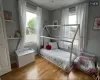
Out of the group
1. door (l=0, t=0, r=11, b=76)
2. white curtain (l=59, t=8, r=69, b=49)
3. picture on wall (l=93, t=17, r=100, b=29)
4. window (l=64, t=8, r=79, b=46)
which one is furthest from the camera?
white curtain (l=59, t=8, r=69, b=49)

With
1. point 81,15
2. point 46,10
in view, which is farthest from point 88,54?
point 46,10

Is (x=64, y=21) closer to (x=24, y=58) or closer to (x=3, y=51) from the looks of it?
(x=24, y=58)

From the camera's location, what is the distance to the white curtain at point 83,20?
8.03ft

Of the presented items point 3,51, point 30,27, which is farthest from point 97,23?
point 3,51

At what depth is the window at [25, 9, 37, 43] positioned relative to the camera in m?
2.86

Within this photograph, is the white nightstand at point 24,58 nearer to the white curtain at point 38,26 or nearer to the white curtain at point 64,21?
the white curtain at point 38,26

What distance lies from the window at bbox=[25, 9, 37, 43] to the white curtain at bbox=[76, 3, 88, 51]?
6.19 ft

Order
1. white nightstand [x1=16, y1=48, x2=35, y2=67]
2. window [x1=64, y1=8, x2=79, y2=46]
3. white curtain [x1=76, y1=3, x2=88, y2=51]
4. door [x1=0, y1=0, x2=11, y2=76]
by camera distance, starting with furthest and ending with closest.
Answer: window [x1=64, y1=8, x2=79, y2=46]
white curtain [x1=76, y1=3, x2=88, y2=51]
white nightstand [x1=16, y1=48, x2=35, y2=67]
door [x1=0, y1=0, x2=11, y2=76]

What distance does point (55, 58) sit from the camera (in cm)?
240

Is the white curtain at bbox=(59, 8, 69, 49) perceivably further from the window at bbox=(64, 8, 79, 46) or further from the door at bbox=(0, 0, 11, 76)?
the door at bbox=(0, 0, 11, 76)

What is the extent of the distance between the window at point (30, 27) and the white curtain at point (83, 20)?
6.19 feet

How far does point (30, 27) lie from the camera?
2.97 metres

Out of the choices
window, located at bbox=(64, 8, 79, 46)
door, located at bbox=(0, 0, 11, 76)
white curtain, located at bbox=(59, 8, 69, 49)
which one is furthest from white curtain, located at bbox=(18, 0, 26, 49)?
window, located at bbox=(64, 8, 79, 46)

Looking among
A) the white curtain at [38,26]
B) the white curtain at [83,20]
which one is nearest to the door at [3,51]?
the white curtain at [38,26]
